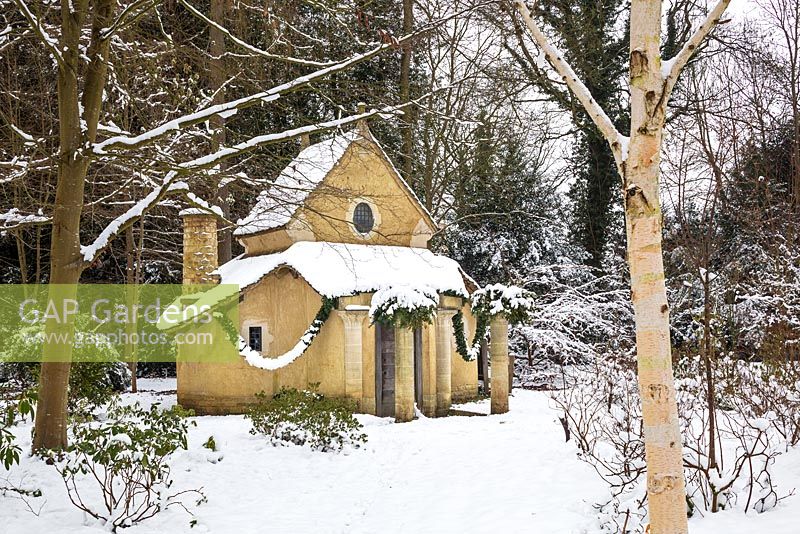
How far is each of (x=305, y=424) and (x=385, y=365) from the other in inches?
199

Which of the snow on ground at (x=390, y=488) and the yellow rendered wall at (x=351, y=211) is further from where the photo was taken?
the yellow rendered wall at (x=351, y=211)

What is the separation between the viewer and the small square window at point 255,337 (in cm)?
1678

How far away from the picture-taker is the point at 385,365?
16.3 m

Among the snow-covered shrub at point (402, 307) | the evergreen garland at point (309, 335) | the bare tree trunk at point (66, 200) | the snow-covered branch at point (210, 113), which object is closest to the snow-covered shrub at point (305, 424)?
the snow-covered shrub at point (402, 307)

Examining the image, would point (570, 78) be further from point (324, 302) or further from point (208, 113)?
point (324, 302)

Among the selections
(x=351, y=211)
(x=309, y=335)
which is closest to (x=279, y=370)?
(x=309, y=335)

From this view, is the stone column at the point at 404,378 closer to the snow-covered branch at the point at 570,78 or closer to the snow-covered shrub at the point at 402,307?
the snow-covered shrub at the point at 402,307

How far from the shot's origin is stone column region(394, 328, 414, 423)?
14.5 meters

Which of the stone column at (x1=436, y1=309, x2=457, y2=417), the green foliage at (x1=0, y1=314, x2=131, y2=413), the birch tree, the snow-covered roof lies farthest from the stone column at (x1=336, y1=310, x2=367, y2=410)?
the birch tree

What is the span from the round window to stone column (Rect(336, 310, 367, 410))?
3.11m

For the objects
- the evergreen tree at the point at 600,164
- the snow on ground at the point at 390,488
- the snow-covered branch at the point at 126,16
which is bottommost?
the snow on ground at the point at 390,488

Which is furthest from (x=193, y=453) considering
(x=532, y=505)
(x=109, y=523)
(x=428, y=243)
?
(x=428, y=243)

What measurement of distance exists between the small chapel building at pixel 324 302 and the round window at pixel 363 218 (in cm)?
3

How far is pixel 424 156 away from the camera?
2502 cm
